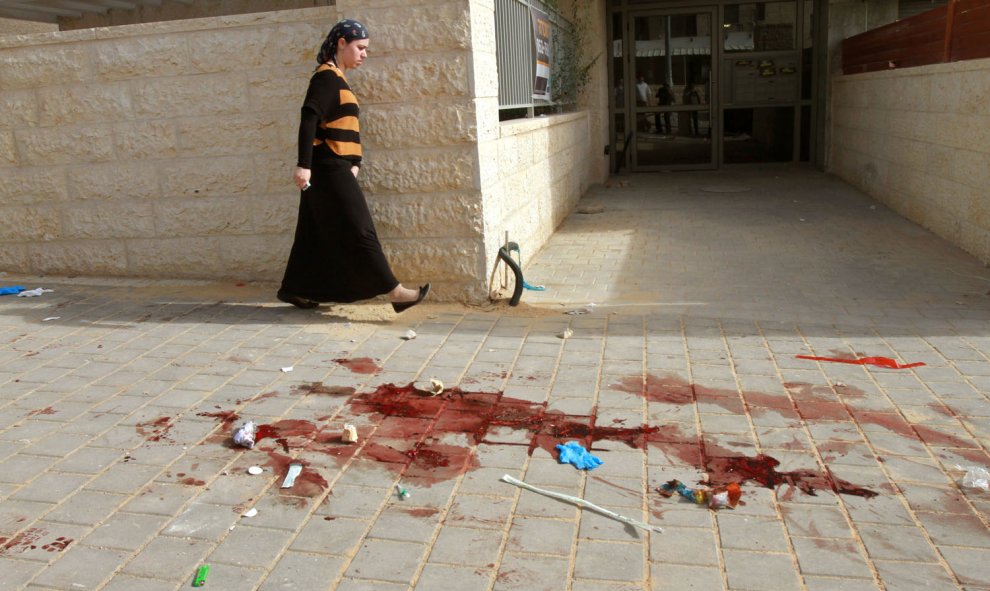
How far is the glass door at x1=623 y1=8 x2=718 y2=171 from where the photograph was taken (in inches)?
578

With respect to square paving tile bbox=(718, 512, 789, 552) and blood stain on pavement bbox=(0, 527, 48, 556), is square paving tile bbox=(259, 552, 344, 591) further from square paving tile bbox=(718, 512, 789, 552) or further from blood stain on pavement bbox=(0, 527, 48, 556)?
square paving tile bbox=(718, 512, 789, 552)

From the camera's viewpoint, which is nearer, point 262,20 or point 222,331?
point 222,331

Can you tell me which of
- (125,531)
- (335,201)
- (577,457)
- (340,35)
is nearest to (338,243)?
(335,201)

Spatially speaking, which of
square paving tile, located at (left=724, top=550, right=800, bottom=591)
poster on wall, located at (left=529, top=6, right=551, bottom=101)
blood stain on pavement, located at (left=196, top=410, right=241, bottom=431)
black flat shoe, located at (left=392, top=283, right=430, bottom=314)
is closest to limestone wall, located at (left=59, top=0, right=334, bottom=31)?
poster on wall, located at (left=529, top=6, right=551, bottom=101)

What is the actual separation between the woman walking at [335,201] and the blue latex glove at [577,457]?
2.21 m

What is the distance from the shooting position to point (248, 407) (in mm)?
4172

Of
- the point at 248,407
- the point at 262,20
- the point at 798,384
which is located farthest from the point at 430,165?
the point at 798,384

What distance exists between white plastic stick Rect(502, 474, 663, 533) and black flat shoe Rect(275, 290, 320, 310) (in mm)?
2837

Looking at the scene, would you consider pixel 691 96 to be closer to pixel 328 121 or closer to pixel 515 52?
pixel 515 52

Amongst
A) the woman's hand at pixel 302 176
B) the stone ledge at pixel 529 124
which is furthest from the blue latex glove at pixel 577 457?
the stone ledge at pixel 529 124

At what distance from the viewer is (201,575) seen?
2.72 metres

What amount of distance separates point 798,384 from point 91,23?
10.4 meters

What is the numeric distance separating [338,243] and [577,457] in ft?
8.45

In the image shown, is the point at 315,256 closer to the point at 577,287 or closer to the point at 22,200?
the point at 577,287
